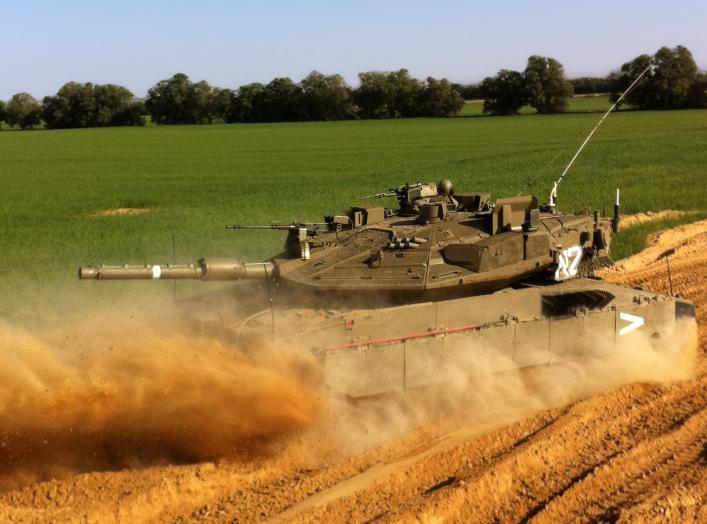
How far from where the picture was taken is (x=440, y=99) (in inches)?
4316

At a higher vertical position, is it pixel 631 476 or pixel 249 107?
pixel 249 107

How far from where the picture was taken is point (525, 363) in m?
12.7

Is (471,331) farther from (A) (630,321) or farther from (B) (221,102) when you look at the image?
(B) (221,102)

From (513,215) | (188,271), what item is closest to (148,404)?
(188,271)

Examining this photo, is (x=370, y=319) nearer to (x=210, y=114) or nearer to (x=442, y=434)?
(x=442, y=434)

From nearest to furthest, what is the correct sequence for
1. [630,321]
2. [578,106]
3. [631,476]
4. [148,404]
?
[631,476]
[148,404]
[630,321]
[578,106]

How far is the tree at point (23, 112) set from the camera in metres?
124

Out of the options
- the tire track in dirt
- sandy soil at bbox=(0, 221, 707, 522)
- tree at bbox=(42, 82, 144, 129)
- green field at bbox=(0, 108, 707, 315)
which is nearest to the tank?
sandy soil at bbox=(0, 221, 707, 522)

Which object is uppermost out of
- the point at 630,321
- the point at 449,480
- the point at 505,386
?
the point at 630,321

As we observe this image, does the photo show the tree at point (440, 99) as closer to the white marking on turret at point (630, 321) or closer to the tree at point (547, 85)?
the tree at point (547, 85)

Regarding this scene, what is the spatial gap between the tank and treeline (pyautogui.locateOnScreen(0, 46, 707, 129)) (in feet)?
288

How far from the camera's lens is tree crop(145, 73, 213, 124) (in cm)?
12050

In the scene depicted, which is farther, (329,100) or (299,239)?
(329,100)

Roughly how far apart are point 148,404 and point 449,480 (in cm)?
374
